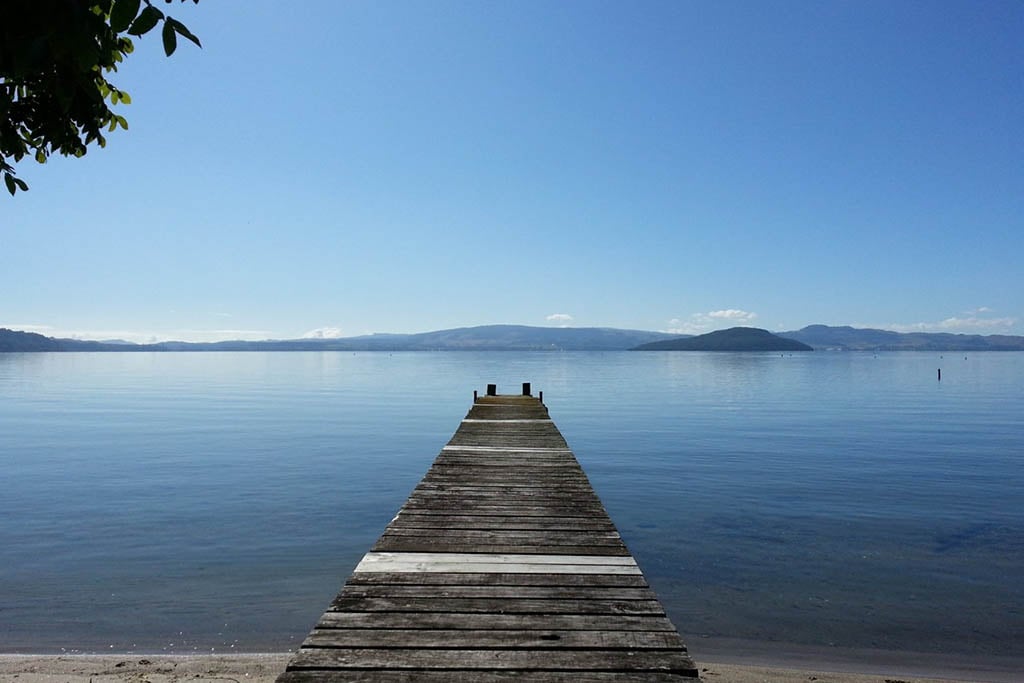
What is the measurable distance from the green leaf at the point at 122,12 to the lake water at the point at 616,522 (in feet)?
32.5

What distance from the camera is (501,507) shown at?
804 centimetres

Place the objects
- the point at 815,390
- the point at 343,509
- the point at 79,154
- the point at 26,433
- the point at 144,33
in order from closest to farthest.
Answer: the point at 144,33 < the point at 79,154 < the point at 343,509 < the point at 26,433 < the point at 815,390

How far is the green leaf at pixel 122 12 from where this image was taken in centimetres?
241

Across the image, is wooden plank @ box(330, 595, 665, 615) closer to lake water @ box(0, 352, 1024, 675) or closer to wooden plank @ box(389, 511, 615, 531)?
wooden plank @ box(389, 511, 615, 531)

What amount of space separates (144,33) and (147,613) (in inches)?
459

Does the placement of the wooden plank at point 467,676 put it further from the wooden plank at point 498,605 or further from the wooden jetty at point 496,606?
the wooden plank at point 498,605

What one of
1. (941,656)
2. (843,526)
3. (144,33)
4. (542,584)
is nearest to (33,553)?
(542,584)

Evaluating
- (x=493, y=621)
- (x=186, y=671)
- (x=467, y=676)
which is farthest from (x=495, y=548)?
(x=186, y=671)

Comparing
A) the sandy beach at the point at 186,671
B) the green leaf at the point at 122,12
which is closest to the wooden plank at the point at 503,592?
the green leaf at the point at 122,12

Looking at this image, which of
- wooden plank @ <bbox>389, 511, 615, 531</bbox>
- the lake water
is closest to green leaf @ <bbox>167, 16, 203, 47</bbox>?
wooden plank @ <bbox>389, 511, 615, 531</bbox>

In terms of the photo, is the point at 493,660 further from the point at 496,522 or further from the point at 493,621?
the point at 496,522

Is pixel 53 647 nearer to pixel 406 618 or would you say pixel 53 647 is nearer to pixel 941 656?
pixel 406 618

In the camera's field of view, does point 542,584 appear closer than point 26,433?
Yes

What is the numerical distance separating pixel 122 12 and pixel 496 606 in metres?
4.11
